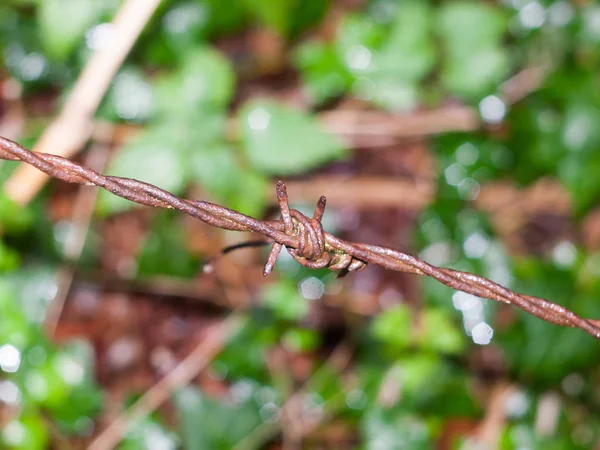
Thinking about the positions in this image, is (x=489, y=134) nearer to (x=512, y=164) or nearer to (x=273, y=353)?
(x=512, y=164)

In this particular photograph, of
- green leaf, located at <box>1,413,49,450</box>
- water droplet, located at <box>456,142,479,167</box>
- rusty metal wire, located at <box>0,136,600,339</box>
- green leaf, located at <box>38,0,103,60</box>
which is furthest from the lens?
water droplet, located at <box>456,142,479,167</box>

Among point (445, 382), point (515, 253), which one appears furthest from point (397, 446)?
point (515, 253)

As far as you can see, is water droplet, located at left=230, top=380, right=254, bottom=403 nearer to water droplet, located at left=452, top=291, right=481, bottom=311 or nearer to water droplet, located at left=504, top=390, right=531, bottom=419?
water droplet, located at left=452, top=291, right=481, bottom=311

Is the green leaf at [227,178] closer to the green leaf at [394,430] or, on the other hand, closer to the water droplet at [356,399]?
the water droplet at [356,399]

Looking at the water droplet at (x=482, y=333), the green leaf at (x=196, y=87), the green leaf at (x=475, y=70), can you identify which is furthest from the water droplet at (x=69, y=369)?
the green leaf at (x=475, y=70)

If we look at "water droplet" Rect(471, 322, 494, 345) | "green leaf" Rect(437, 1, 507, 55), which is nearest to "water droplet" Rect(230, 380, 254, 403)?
"water droplet" Rect(471, 322, 494, 345)

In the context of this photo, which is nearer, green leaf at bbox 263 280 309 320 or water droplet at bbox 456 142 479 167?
green leaf at bbox 263 280 309 320
